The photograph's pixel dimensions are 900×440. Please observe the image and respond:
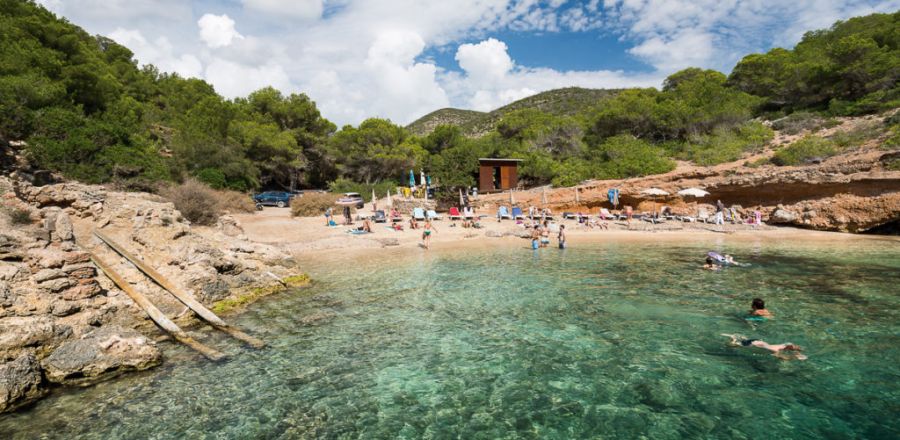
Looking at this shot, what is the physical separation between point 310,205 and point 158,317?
66.8 feet

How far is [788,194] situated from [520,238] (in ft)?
49.0

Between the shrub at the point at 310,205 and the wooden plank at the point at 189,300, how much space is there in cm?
1677

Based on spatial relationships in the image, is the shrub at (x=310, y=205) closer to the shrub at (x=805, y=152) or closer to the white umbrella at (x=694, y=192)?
the white umbrella at (x=694, y=192)

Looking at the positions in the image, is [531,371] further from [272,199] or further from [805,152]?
[272,199]

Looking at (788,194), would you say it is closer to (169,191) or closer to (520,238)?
(520,238)

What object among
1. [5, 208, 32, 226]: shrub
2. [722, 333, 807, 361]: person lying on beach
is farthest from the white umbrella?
[5, 208, 32, 226]: shrub

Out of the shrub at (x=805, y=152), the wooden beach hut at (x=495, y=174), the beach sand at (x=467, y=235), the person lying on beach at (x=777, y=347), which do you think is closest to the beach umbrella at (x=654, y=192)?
the beach sand at (x=467, y=235)

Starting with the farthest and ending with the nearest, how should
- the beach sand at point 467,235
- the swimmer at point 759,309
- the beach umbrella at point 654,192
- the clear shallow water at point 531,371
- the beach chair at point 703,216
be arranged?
the beach umbrella at point 654,192 → the beach chair at point 703,216 → the beach sand at point 467,235 → the swimmer at point 759,309 → the clear shallow water at point 531,371

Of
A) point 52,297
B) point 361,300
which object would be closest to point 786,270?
point 361,300

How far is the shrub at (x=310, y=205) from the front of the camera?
27.6m

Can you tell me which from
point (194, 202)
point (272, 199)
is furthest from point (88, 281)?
point (272, 199)

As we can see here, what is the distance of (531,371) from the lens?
664 cm

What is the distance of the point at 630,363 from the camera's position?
267 inches

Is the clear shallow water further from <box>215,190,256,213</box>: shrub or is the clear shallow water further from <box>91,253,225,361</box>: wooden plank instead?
<box>215,190,256,213</box>: shrub
